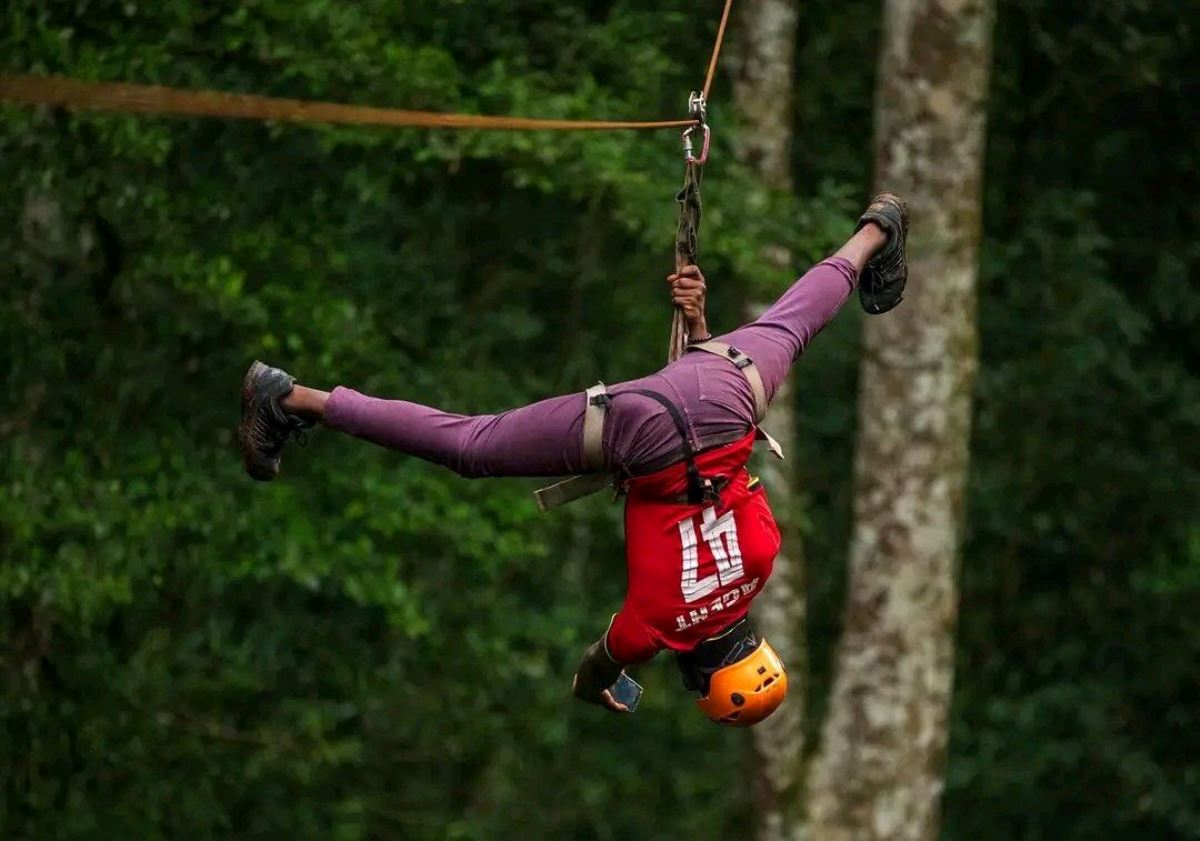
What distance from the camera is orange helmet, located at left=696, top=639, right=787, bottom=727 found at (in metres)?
5.19

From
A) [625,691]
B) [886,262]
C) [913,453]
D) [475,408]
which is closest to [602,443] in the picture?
[625,691]

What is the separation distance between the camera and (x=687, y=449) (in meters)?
4.88

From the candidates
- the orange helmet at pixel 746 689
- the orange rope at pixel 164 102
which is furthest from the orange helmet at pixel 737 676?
the orange rope at pixel 164 102

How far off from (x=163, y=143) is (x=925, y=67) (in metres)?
3.11

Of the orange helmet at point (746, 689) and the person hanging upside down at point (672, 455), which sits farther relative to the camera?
the orange helmet at point (746, 689)

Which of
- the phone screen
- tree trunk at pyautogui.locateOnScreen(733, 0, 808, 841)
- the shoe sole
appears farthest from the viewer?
tree trunk at pyautogui.locateOnScreen(733, 0, 808, 841)

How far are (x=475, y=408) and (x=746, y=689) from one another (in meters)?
5.36

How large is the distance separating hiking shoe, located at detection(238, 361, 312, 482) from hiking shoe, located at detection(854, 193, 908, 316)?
4.76 feet

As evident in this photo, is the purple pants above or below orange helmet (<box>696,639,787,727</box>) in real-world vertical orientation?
above

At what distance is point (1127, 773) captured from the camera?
539 inches

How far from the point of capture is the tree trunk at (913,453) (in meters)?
9.52

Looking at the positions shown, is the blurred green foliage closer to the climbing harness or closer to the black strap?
the climbing harness

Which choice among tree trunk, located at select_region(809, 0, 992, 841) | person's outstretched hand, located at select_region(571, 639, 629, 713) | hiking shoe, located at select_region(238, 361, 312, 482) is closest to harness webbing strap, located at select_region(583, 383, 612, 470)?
person's outstretched hand, located at select_region(571, 639, 629, 713)

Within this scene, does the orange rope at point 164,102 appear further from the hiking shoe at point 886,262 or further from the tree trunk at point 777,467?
the tree trunk at point 777,467
